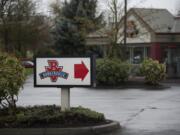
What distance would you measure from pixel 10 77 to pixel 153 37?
1241 inches

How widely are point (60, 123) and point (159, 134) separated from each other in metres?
2.19

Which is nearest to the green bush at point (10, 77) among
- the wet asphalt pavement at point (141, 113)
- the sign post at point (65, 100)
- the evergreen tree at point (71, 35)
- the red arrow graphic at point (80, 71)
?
the sign post at point (65, 100)

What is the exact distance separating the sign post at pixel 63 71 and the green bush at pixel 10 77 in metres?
0.42

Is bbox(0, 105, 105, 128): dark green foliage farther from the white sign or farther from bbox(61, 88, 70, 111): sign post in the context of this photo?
the white sign

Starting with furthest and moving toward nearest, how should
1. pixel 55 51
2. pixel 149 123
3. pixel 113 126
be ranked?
pixel 55 51, pixel 149 123, pixel 113 126

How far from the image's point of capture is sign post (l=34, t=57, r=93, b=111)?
12.8m

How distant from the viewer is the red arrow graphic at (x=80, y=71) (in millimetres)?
12726

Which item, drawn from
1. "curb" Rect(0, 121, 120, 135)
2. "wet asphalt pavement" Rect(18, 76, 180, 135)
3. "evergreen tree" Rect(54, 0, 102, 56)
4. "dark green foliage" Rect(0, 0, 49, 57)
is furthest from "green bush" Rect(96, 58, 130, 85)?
"dark green foliage" Rect(0, 0, 49, 57)

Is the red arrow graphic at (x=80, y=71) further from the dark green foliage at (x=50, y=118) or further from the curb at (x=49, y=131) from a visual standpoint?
the curb at (x=49, y=131)

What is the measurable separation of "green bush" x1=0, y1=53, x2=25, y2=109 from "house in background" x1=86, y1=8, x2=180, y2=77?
28.4 m

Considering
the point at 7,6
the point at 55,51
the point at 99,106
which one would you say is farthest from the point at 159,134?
the point at 7,6

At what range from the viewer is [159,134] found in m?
11.5

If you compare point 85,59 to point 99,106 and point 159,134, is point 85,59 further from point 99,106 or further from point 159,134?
point 99,106

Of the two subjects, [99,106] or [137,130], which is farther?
[99,106]
